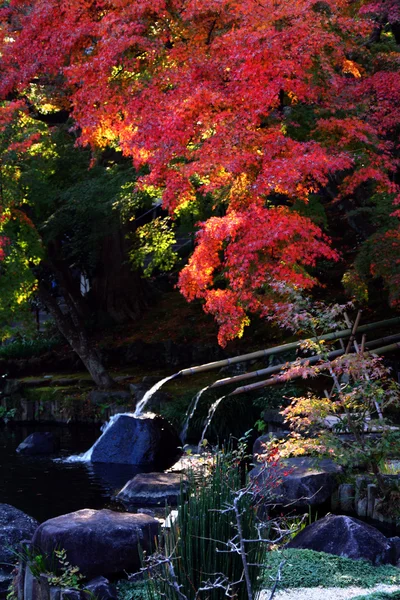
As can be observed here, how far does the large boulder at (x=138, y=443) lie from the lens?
50.0 feet

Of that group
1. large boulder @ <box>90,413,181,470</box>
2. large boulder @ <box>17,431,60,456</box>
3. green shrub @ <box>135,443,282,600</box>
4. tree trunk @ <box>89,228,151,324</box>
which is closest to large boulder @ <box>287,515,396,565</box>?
green shrub @ <box>135,443,282,600</box>

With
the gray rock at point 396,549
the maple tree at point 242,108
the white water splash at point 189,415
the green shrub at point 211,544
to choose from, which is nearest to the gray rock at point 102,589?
the green shrub at point 211,544

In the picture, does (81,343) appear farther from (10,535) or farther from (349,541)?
(349,541)

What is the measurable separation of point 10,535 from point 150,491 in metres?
3.47

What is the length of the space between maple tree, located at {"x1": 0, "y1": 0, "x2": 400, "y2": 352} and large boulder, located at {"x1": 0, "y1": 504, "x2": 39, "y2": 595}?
436cm

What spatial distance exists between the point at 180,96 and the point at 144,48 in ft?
5.00

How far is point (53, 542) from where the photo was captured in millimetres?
7082

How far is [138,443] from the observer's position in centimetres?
1543

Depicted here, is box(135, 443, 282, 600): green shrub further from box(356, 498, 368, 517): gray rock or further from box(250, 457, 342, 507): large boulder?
box(356, 498, 368, 517): gray rock

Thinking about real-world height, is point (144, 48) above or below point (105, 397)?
above

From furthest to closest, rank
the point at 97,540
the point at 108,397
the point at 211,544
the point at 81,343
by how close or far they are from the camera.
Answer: the point at 81,343 → the point at 108,397 → the point at 97,540 → the point at 211,544

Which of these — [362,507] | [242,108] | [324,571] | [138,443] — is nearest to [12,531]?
[324,571]

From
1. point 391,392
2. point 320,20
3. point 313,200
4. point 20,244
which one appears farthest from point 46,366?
point 391,392

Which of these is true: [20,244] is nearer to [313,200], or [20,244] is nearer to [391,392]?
[313,200]
